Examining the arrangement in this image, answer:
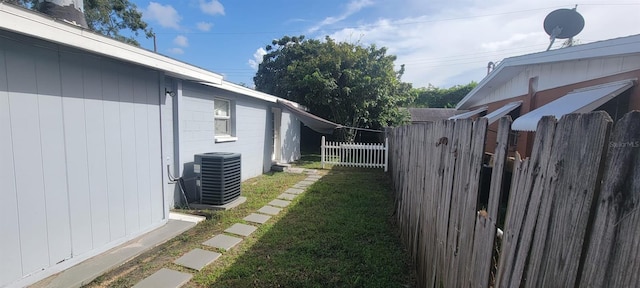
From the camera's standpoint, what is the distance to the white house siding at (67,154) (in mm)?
2428

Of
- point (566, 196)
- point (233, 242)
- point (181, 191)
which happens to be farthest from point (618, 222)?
point (181, 191)

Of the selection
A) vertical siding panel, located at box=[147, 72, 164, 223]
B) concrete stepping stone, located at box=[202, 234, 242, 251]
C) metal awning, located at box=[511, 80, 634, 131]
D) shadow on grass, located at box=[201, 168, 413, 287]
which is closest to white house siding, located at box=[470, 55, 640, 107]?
metal awning, located at box=[511, 80, 634, 131]

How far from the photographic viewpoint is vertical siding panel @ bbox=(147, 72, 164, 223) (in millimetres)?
3932

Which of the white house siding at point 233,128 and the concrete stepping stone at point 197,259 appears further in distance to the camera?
the white house siding at point 233,128

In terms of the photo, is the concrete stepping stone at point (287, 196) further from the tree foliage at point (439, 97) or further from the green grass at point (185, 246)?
the tree foliage at point (439, 97)

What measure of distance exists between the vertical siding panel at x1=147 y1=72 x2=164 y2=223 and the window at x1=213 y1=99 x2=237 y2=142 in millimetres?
2361

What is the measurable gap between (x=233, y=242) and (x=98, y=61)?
2703mm

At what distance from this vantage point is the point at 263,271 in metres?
3.05

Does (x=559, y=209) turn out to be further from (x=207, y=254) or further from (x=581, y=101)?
(x=581, y=101)

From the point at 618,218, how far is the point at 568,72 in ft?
20.2

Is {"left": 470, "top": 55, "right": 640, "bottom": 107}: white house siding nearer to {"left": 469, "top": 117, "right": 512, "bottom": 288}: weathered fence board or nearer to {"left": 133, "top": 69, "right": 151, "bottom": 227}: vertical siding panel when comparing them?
{"left": 469, "top": 117, "right": 512, "bottom": 288}: weathered fence board

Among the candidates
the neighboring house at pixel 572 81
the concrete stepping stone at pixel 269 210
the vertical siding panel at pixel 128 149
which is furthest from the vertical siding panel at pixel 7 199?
the neighboring house at pixel 572 81

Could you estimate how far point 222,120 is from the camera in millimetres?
7027

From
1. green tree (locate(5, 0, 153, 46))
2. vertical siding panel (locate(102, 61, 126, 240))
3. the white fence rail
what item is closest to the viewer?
vertical siding panel (locate(102, 61, 126, 240))
